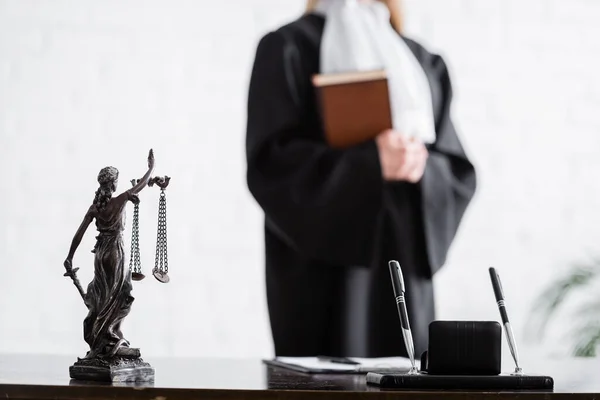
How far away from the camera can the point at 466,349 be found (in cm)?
149

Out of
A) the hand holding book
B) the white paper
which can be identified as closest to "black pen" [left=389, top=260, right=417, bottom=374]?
the white paper

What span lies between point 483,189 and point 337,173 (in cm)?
66

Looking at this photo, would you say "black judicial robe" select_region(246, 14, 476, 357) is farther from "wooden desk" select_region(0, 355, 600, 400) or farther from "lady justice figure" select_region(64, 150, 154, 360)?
"lady justice figure" select_region(64, 150, 154, 360)

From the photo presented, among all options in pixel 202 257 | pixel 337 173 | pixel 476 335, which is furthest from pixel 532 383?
pixel 202 257

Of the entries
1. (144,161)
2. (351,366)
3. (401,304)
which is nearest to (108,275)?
(401,304)

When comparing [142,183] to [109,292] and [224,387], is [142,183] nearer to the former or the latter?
[109,292]

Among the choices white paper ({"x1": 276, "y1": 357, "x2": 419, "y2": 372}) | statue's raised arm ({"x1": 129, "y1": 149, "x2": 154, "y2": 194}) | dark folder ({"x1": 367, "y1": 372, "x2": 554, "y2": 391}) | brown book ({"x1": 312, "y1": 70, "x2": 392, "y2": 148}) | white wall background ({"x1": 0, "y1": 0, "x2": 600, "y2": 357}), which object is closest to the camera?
dark folder ({"x1": 367, "y1": 372, "x2": 554, "y2": 391})

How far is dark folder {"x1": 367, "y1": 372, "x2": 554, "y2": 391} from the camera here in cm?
141

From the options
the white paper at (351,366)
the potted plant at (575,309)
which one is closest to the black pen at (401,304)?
the white paper at (351,366)

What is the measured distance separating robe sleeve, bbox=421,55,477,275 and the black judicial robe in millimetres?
15

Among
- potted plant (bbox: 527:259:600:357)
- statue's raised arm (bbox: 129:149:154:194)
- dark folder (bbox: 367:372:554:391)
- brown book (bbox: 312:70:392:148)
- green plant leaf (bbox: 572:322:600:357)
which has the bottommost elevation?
green plant leaf (bbox: 572:322:600:357)

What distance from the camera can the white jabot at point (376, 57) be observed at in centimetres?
316

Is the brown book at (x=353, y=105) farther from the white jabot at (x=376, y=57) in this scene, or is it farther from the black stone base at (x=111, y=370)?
the black stone base at (x=111, y=370)

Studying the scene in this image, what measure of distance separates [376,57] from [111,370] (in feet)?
6.48
